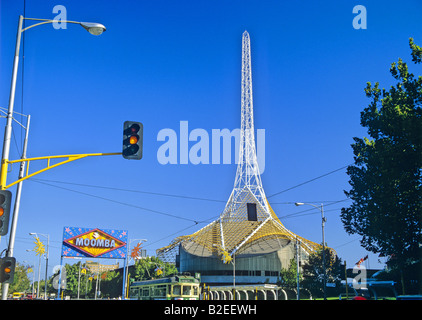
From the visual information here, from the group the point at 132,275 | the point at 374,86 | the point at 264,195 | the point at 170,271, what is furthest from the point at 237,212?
the point at 374,86

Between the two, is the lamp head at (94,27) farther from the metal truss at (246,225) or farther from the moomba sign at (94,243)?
the metal truss at (246,225)

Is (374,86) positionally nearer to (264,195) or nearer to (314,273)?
(314,273)

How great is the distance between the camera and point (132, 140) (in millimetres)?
17109

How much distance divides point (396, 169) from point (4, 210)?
3240 centimetres

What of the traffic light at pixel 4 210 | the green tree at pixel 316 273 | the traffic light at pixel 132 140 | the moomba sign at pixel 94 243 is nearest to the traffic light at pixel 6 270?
the traffic light at pixel 4 210

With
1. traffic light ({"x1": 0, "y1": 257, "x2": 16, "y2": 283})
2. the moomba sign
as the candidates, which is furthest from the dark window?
traffic light ({"x1": 0, "y1": 257, "x2": 16, "y2": 283})

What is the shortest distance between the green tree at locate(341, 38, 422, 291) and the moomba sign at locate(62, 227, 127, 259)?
42129 millimetres

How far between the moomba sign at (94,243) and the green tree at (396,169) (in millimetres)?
42129

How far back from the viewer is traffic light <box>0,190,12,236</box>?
14.6 metres

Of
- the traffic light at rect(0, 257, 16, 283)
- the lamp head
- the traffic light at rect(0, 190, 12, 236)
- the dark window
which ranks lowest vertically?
the traffic light at rect(0, 257, 16, 283)

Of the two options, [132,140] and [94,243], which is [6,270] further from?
[94,243]

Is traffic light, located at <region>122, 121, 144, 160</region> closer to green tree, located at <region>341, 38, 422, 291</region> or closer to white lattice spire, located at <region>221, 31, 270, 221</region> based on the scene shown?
green tree, located at <region>341, 38, 422, 291</region>
